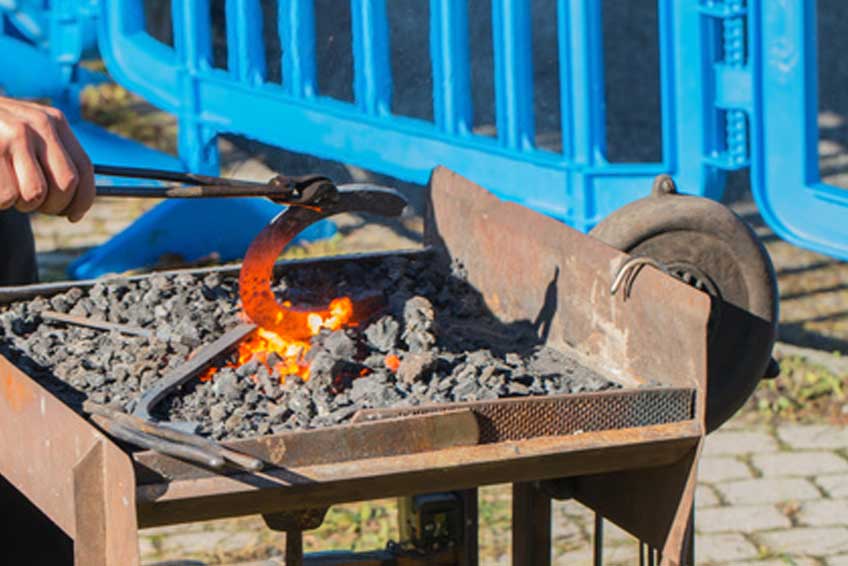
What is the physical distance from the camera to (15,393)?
6.88 feet

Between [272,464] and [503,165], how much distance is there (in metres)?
2.82

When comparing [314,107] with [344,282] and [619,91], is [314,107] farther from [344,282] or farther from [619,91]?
[619,91]

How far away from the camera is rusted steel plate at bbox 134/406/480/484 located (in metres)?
1.95

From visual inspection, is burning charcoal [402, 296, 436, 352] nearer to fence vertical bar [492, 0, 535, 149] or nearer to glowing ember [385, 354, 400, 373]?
glowing ember [385, 354, 400, 373]

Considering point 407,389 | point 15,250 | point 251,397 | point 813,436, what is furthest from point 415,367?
point 813,436

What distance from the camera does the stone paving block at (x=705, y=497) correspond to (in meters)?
4.15

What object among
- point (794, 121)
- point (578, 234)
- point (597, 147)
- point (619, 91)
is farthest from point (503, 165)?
point (619, 91)

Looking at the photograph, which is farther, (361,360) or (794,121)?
(794,121)

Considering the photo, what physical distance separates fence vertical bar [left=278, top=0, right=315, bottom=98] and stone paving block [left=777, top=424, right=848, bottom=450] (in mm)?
2079

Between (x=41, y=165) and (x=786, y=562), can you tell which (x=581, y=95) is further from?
(x=41, y=165)

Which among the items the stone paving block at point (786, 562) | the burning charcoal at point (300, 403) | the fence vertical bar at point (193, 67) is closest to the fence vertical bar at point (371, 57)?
the fence vertical bar at point (193, 67)

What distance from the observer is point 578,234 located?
8.21 ft

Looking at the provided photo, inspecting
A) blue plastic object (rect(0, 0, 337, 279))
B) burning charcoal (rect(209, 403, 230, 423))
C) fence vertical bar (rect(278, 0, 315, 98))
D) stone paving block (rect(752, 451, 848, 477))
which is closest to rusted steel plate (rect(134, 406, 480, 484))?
burning charcoal (rect(209, 403, 230, 423))

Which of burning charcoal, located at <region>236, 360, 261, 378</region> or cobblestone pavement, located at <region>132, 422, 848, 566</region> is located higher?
burning charcoal, located at <region>236, 360, 261, 378</region>
